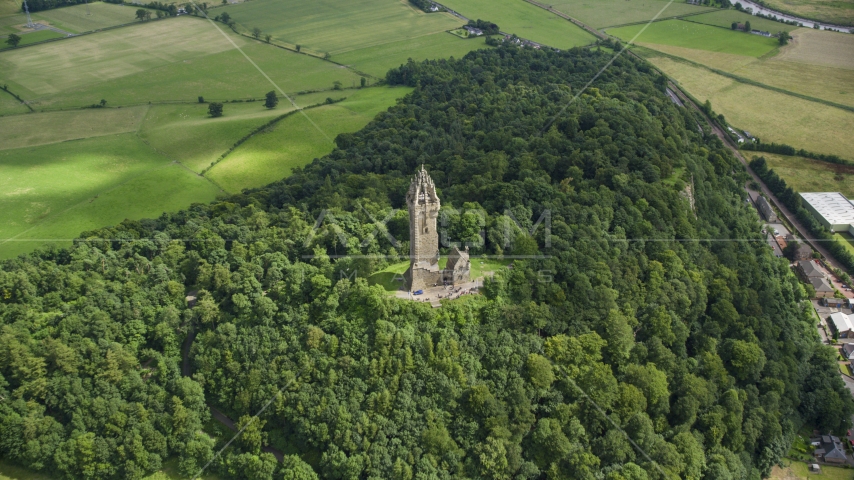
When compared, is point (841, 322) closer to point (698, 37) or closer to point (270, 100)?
point (270, 100)

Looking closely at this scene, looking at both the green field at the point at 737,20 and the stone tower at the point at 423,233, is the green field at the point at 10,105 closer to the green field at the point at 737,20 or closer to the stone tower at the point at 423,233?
the stone tower at the point at 423,233

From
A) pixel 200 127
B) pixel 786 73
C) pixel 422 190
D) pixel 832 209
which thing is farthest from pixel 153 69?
pixel 786 73

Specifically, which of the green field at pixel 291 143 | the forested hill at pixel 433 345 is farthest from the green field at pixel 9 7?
the forested hill at pixel 433 345

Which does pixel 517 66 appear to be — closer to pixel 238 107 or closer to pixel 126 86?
pixel 238 107

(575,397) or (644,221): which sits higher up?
(644,221)

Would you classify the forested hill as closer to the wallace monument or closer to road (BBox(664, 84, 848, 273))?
the wallace monument

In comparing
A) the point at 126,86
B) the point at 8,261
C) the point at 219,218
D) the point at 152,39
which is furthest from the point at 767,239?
the point at 152,39
